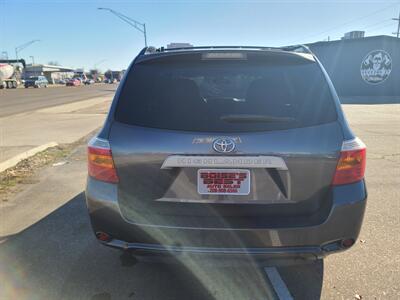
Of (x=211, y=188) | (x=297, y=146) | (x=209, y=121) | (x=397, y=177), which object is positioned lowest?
(x=397, y=177)

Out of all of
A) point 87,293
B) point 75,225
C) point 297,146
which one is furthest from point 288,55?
point 75,225

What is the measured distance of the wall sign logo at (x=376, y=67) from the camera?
94.5ft

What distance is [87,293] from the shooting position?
2859mm

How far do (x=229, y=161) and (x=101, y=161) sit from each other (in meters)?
0.88

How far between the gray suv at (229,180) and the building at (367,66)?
29.9 meters

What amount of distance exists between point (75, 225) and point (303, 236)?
2778mm

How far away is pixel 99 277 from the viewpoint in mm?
3062

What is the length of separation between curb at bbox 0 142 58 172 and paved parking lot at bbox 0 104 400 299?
2.31 m

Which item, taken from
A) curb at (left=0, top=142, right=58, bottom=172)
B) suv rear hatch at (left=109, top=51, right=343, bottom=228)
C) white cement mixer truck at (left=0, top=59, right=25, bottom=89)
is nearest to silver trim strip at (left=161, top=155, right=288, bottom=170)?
suv rear hatch at (left=109, top=51, right=343, bottom=228)

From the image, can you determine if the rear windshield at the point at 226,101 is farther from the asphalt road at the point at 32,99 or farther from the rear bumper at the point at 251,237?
the asphalt road at the point at 32,99

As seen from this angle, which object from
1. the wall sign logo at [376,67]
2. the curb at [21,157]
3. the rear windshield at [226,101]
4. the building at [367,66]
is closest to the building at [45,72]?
the building at [367,66]

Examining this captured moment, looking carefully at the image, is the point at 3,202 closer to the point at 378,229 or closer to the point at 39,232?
the point at 39,232

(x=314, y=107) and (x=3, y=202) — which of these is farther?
(x=3, y=202)

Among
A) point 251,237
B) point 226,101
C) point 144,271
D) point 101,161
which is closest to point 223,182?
point 251,237
